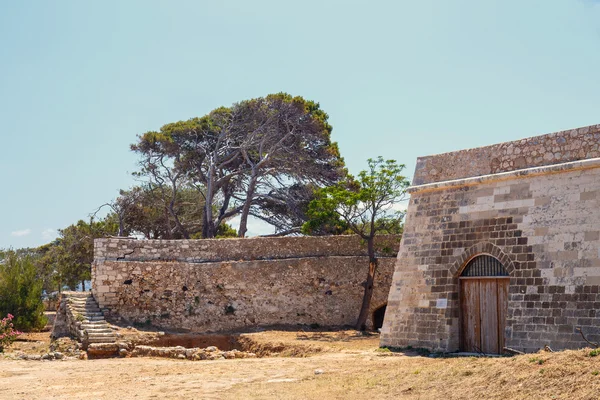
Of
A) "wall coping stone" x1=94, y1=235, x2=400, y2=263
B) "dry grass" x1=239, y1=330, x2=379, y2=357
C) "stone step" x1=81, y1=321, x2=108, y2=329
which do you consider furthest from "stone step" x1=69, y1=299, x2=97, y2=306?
"dry grass" x1=239, y1=330, x2=379, y2=357

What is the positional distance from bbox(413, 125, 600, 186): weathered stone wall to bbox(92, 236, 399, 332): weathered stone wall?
626 cm

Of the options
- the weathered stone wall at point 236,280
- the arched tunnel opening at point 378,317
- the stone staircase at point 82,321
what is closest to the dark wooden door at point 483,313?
the weathered stone wall at point 236,280

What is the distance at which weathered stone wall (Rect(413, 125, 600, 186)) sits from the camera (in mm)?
11352

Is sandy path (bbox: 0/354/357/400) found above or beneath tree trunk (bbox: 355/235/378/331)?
beneath

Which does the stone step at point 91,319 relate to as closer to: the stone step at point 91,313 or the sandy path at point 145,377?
the stone step at point 91,313

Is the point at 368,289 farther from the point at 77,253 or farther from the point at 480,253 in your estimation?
the point at 77,253

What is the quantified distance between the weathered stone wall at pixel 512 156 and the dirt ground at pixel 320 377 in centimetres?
360

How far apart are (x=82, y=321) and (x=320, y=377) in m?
9.43

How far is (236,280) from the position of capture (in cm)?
1952

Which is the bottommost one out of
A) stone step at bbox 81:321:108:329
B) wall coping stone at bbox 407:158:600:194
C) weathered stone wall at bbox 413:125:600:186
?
stone step at bbox 81:321:108:329

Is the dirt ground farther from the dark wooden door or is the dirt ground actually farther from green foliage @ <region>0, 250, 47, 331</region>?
green foliage @ <region>0, 250, 47, 331</region>

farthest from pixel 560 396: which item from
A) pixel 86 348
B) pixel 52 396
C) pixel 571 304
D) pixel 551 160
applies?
pixel 86 348

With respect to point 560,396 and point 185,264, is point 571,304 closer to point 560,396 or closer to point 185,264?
point 560,396

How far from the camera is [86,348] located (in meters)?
16.8
